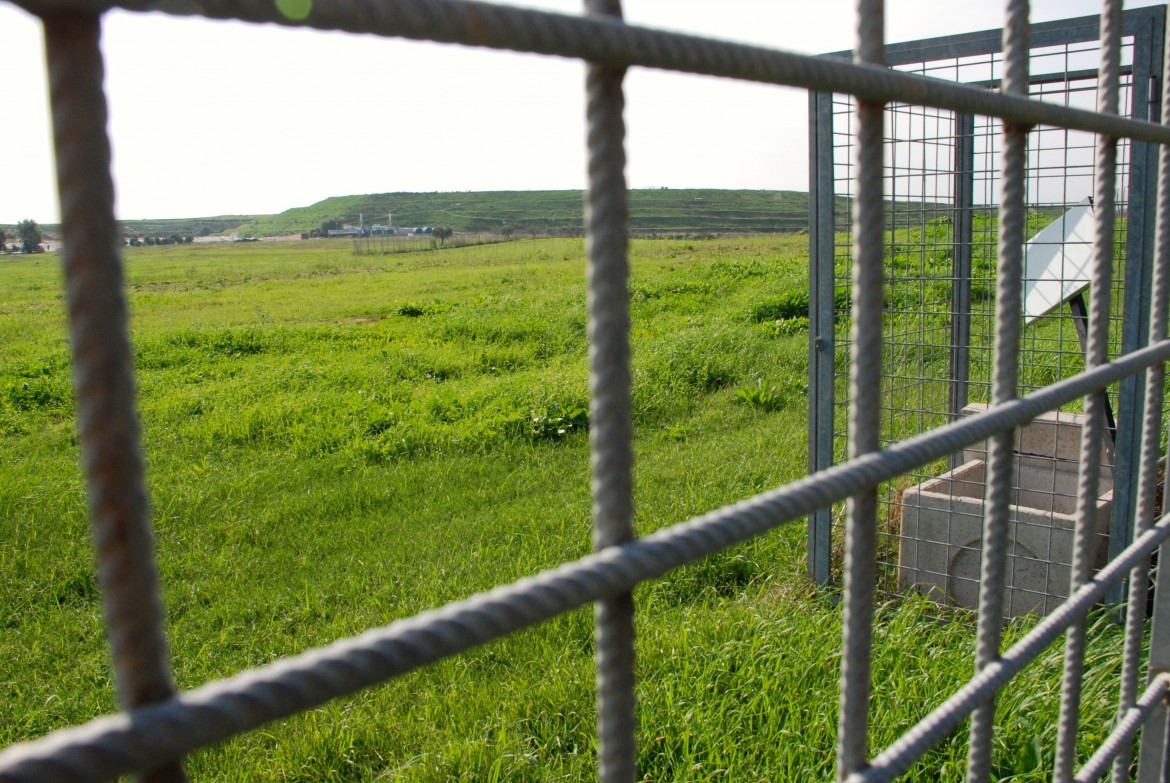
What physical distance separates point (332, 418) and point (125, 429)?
6.93 metres

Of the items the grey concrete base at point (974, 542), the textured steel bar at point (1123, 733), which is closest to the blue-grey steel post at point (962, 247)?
the grey concrete base at point (974, 542)

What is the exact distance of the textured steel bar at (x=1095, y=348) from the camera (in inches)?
54.7

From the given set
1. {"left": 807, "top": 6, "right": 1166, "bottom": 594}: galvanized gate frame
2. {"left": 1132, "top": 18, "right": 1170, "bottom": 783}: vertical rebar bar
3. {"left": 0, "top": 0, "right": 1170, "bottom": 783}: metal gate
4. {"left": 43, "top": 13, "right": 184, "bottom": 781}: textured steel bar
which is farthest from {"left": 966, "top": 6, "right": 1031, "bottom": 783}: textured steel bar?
{"left": 807, "top": 6, "right": 1166, "bottom": 594}: galvanized gate frame

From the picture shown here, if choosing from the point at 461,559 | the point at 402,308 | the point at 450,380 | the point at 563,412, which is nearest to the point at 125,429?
the point at 461,559

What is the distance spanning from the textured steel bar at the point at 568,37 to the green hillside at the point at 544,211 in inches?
1462

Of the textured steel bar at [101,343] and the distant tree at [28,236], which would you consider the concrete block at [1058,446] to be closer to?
the textured steel bar at [101,343]

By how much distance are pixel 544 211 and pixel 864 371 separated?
59.7m

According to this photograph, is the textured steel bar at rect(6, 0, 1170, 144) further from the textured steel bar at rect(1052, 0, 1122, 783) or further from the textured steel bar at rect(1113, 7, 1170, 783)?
the textured steel bar at rect(1113, 7, 1170, 783)

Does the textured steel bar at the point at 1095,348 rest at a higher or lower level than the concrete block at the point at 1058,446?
higher

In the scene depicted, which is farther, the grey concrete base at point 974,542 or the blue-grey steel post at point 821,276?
the blue-grey steel post at point 821,276

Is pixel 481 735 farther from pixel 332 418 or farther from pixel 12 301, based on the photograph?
pixel 12 301

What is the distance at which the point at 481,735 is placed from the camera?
2.75m

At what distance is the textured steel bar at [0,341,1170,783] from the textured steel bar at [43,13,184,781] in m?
0.03

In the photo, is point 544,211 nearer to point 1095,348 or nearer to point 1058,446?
point 1058,446
